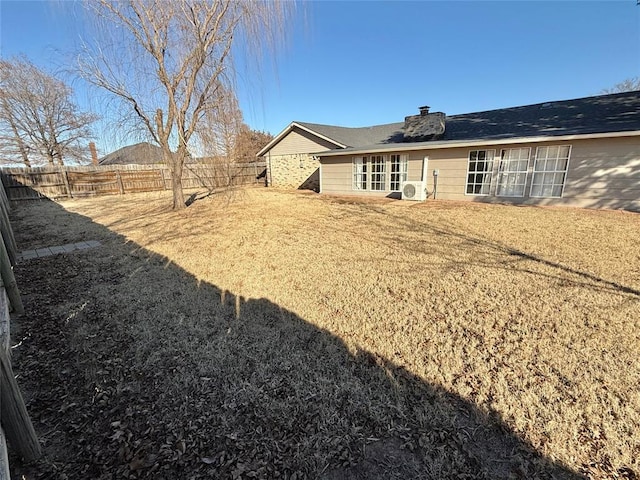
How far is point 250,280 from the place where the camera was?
4.25 m

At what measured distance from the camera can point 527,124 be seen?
421 inches

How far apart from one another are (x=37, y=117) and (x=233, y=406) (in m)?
32.0

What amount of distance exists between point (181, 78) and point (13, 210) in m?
9.32

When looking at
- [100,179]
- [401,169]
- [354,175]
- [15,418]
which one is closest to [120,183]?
[100,179]

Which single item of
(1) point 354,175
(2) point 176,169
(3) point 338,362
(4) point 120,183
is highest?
(2) point 176,169

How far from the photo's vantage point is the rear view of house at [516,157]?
8.37 meters

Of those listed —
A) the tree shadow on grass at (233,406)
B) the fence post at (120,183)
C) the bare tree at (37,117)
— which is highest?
the bare tree at (37,117)

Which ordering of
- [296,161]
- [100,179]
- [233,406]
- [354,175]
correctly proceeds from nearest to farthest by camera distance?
[233,406] < [354,175] < [100,179] < [296,161]

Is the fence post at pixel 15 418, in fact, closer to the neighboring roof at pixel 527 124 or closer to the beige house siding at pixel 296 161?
the neighboring roof at pixel 527 124

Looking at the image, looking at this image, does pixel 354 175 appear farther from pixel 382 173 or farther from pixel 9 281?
pixel 9 281

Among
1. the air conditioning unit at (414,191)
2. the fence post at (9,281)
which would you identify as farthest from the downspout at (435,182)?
the fence post at (9,281)

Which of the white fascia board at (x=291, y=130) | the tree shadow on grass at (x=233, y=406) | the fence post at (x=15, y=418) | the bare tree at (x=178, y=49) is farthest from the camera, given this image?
the white fascia board at (x=291, y=130)

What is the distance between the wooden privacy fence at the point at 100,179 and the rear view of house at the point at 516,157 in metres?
6.75

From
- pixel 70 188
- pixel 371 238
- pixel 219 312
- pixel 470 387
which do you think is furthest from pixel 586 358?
pixel 70 188
